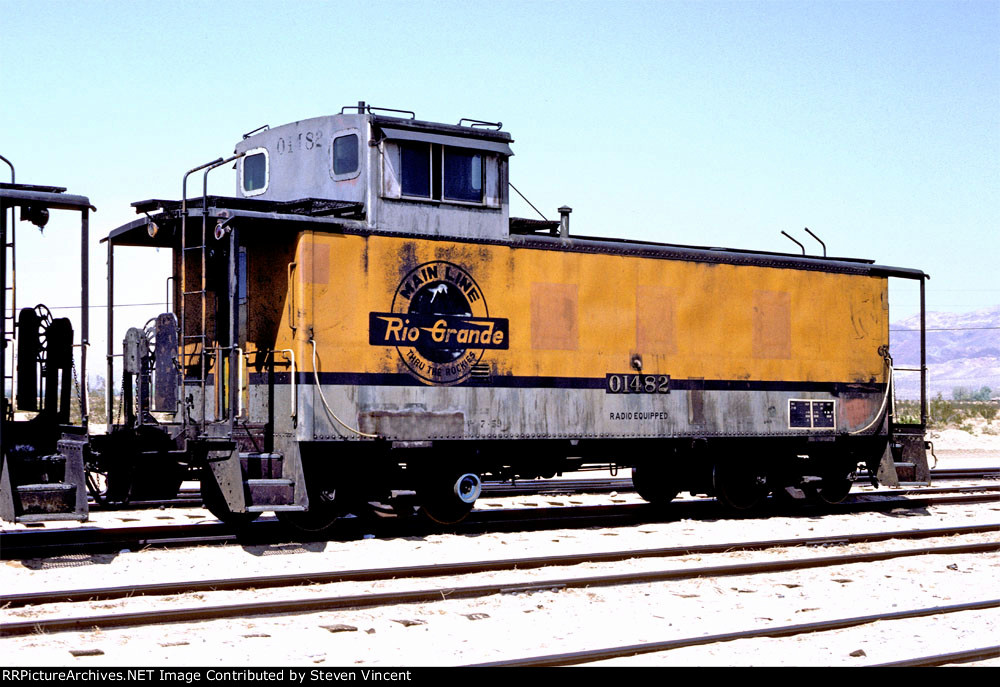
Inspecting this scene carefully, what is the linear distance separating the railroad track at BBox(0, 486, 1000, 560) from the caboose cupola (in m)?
3.76

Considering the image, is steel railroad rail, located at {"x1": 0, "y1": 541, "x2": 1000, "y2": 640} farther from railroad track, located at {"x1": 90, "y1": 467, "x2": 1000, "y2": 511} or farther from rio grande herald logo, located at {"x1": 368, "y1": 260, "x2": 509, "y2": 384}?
railroad track, located at {"x1": 90, "y1": 467, "x2": 1000, "y2": 511}

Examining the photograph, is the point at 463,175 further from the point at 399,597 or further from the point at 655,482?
the point at 399,597

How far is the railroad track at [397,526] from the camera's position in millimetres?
12163

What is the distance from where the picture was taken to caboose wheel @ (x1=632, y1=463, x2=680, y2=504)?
1616 cm

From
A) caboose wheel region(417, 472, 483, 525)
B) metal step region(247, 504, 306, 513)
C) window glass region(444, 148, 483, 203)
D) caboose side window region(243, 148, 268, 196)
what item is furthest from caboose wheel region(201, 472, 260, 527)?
window glass region(444, 148, 483, 203)

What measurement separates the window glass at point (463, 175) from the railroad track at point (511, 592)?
4.86 m

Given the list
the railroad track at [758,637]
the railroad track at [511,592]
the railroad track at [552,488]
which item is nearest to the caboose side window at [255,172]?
the railroad track at [552,488]

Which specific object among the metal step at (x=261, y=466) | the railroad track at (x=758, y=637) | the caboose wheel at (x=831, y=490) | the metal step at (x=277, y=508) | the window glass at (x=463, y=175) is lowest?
the railroad track at (x=758, y=637)

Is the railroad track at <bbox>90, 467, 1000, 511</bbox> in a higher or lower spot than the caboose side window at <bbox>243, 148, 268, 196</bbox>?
lower

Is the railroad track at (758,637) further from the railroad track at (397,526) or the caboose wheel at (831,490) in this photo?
the caboose wheel at (831,490)

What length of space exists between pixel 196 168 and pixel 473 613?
20.6 ft

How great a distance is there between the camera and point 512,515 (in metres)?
Answer: 15.6

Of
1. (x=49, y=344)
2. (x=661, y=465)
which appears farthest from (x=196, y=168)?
(x=661, y=465)

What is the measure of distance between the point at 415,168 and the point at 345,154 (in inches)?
35.2
